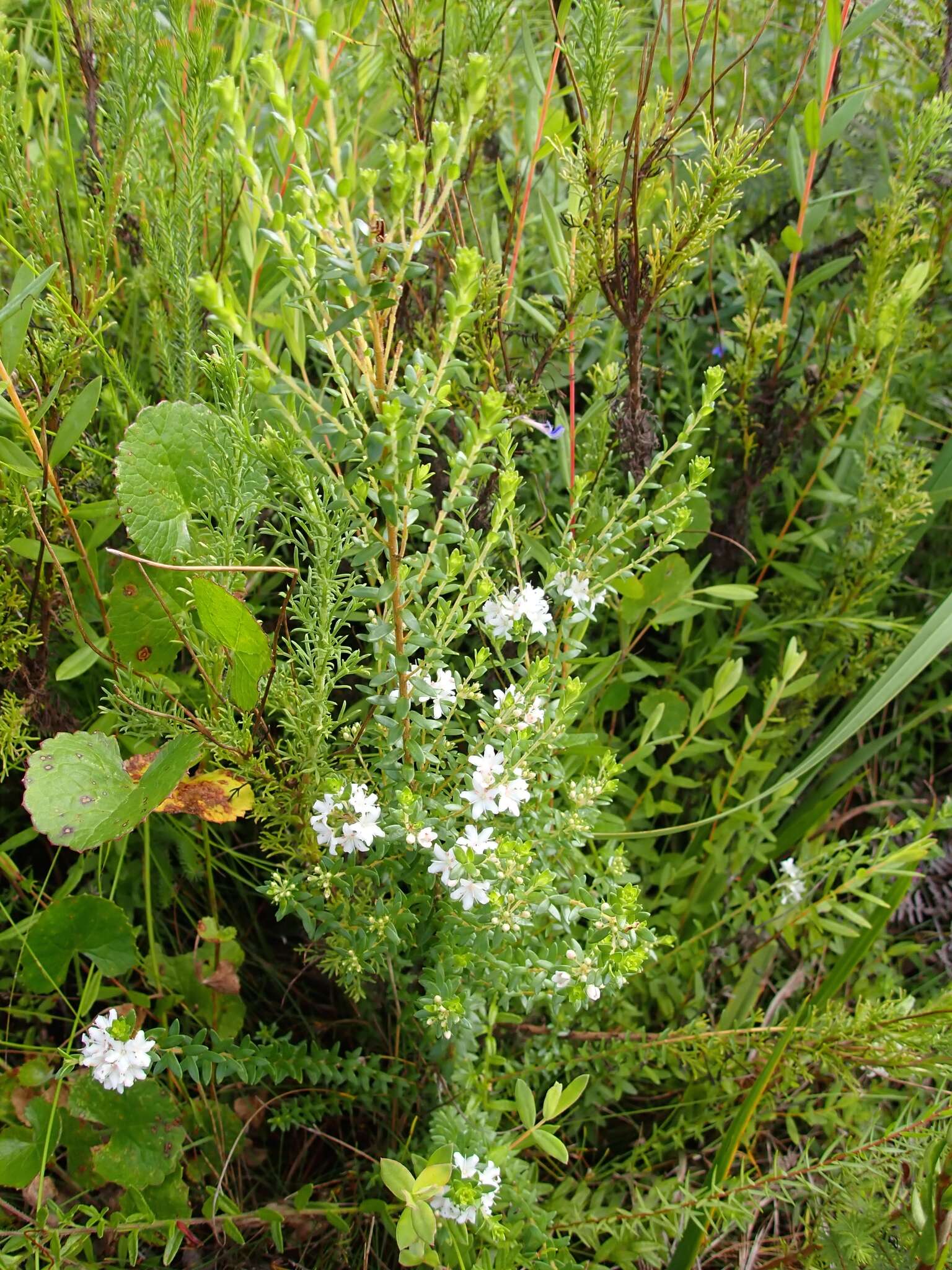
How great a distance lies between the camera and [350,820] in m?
1.03

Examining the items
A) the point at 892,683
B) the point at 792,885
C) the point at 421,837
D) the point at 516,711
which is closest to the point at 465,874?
the point at 421,837

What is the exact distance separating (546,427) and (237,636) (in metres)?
0.57

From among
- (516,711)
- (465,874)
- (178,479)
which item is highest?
(178,479)

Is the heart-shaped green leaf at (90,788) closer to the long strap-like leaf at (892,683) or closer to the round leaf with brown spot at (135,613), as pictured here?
the round leaf with brown spot at (135,613)

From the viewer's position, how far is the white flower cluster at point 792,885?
5.18 feet

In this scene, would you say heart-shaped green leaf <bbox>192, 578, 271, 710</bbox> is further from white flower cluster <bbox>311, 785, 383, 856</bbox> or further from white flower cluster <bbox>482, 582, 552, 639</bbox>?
white flower cluster <bbox>482, 582, 552, 639</bbox>

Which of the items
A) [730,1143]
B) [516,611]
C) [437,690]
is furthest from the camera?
[730,1143]

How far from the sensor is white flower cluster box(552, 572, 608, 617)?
1.18 metres

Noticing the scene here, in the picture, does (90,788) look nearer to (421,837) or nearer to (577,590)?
(421,837)

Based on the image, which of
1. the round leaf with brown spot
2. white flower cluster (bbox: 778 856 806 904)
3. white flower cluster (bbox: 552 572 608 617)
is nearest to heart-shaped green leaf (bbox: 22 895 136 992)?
the round leaf with brown spot

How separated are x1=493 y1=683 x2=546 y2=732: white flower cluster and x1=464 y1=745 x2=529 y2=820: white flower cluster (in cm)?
5

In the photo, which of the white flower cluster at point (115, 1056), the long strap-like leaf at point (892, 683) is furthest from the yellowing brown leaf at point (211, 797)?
the long strap-like leaf at point (892, 683)

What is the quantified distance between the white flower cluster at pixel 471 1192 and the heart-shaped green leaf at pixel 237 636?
584 mm

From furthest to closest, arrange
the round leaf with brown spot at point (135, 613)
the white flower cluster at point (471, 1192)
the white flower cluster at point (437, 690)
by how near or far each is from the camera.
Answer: the round leaf with brown spot at point (135, 613) → the white flower cluster at point (471, 1192) → the white flower cluster at point (437, 690)
